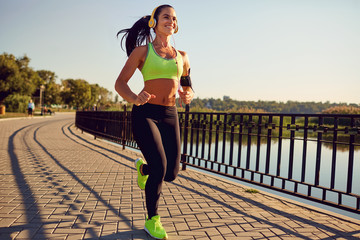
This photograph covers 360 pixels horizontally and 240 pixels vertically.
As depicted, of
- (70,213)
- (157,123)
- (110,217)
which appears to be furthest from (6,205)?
(157,123)

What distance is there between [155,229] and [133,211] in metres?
0.94

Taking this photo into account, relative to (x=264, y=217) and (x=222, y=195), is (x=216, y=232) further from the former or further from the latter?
(x=222, y=195)

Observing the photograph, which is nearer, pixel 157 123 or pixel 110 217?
pixel 157 123

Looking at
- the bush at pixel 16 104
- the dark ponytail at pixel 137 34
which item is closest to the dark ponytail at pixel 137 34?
→ the dark ponytail at pixel 137 34

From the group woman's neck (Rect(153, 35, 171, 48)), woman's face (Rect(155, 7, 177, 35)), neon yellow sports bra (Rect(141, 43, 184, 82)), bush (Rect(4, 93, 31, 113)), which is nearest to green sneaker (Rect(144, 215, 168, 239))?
neon yellow sports bra (Rect(141, 43, 184, 82))

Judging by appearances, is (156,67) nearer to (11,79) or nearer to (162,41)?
(162,41)

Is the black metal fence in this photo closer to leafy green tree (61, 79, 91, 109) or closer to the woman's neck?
the woman's neck

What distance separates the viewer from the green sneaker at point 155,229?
276 centimetres

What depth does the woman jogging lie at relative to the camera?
106 inches

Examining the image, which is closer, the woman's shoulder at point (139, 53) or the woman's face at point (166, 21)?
the woman's shoulder at point (139, 53)

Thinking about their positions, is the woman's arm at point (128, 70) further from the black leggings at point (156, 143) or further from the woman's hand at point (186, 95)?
the woman's hand at point (186, 95)

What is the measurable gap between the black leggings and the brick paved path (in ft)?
1.73

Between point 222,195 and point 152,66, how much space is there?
8.65 ft

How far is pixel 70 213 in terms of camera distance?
347 cm
